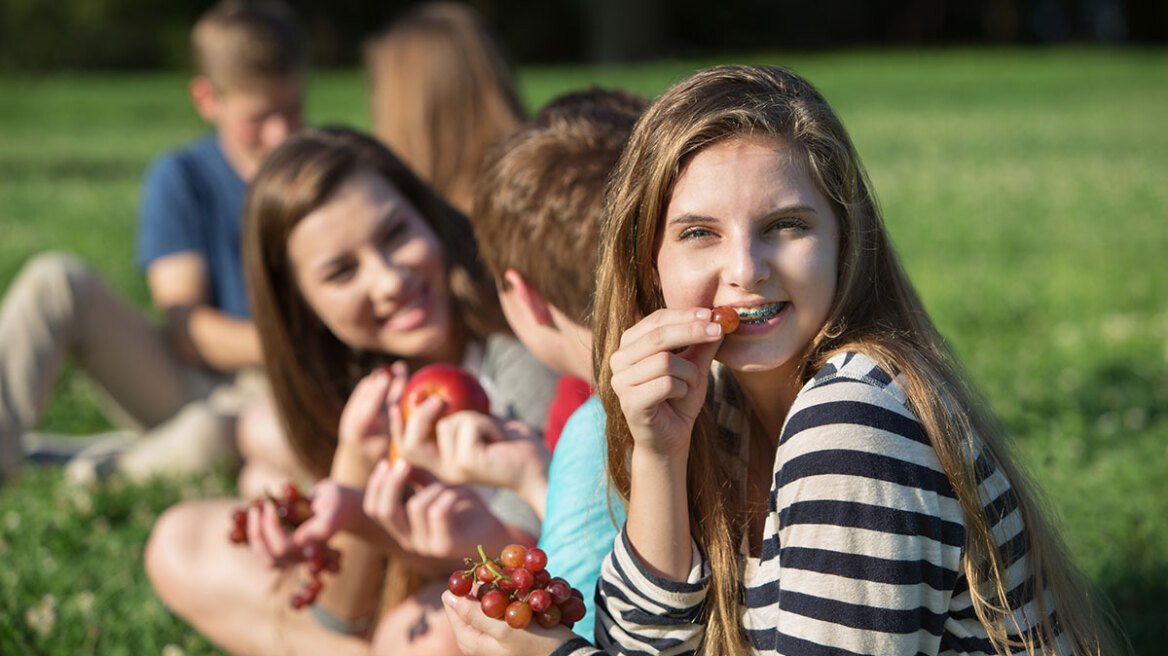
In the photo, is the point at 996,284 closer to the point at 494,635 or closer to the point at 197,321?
the point at 197,321

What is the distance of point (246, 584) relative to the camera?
119 inches

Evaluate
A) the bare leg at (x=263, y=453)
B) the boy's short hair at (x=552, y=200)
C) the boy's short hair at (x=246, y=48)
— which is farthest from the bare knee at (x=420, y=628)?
the boy's short hair at (x=246, y=48)

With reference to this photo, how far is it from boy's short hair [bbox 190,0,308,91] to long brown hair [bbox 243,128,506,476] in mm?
2008

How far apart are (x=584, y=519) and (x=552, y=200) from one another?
0.77 meters

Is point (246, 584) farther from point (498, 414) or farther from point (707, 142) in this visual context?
point (707, 142)

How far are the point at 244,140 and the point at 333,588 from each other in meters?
2.97

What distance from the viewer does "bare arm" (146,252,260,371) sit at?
16.0 ft

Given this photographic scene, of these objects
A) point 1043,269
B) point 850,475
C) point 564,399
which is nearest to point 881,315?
point 850,475

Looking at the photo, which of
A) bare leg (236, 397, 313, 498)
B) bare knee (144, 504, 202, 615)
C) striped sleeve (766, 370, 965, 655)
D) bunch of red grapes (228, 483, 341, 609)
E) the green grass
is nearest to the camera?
striped sleeve (766, 370, 965, 655)

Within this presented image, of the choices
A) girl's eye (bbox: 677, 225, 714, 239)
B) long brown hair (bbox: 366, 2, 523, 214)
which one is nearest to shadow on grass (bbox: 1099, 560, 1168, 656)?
girl's eye (bbox: 677, 225, 714, 239)

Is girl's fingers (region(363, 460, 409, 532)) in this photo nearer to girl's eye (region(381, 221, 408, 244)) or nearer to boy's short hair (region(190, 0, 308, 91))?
girl's eye (region(381, 221, 408, 244))

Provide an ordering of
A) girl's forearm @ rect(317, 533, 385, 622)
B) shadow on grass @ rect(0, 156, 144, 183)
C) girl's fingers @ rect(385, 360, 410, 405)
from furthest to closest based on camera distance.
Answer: shadow on grass @ rect(0, 156, 144, 183)
girl's forearm @ rect(317, 533, 385, 622)
girl's fingers @ rect(385, 360, 410, 405)

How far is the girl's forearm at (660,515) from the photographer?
1.83m

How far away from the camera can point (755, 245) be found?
1.78m
